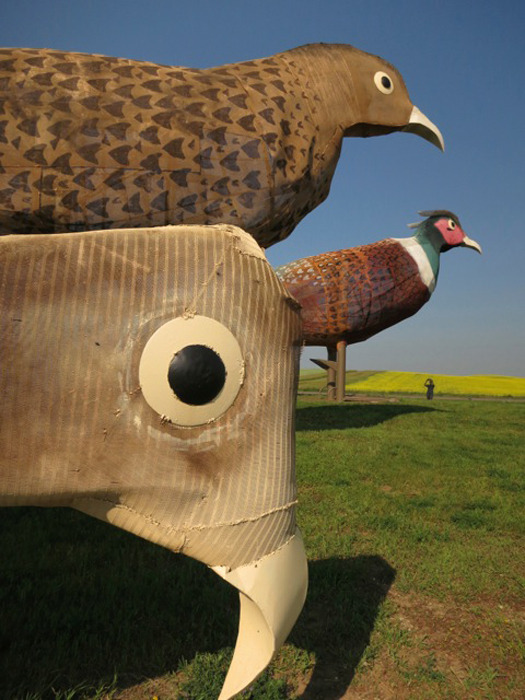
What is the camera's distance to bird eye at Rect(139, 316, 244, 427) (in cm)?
106

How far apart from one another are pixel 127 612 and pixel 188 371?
1.61 metres

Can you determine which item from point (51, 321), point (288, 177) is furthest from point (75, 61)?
point (51, 321)

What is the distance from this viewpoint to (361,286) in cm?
881

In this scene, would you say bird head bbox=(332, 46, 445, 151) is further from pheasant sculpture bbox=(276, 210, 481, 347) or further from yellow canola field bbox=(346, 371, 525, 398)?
yellow canola field bbox=(346, 371, 525, 398)

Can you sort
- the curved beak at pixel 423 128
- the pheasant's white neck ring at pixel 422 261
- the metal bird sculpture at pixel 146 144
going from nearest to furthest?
the metal bird sculpture at pixel 146 144, the curved beak at pixel 423 128, the pheasant's white neck ring at pixel 422 261

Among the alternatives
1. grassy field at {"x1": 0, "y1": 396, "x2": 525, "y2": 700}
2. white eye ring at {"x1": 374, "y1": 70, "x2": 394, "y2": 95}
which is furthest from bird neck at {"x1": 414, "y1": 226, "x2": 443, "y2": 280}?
white eye ring at {"x1": 374, "y1": 70, "x2": 394, "y2": 95}

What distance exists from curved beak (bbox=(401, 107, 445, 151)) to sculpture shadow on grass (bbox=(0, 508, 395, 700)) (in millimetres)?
2158

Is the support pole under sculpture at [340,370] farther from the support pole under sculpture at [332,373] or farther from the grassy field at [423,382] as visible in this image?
the grassy field at [423,382]

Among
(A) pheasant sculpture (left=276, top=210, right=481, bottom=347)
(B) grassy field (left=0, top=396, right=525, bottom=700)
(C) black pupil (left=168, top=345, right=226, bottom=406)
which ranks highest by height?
(C) black pupil (left=168, top=345, right=226, bottom=406)


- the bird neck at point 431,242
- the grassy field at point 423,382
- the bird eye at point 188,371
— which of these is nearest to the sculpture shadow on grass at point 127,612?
the bird eye at point 188,371

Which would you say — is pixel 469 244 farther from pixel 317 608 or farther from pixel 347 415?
pixel 317 608

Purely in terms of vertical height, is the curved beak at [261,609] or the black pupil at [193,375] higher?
the black pupil at [193,375]

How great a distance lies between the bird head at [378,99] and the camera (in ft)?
6.88

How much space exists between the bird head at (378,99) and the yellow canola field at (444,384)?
57.5ft
